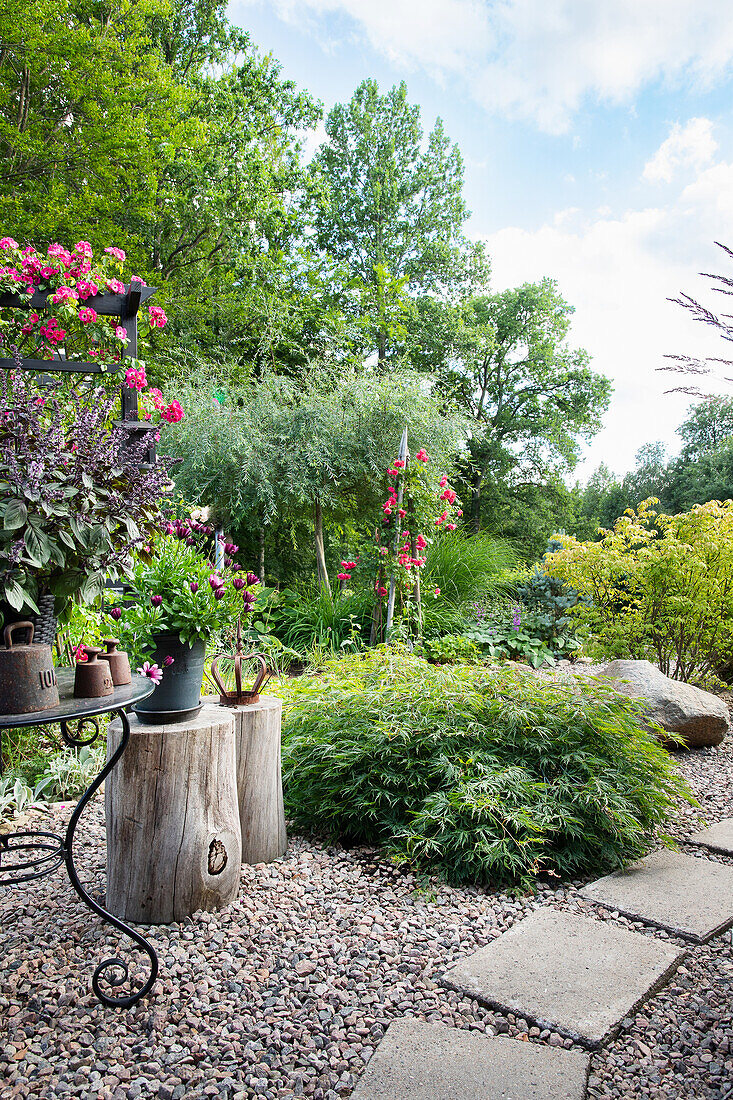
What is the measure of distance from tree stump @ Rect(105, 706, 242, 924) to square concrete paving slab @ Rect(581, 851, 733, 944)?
1245 millimetres

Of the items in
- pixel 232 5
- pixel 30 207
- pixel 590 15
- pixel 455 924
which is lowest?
pixel 455 924

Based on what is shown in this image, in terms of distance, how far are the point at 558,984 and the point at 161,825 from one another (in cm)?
114

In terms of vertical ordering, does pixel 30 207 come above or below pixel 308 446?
above

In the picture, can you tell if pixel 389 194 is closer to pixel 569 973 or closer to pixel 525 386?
pixel 525 386

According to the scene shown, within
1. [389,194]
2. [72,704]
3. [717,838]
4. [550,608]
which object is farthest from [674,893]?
[389,194]

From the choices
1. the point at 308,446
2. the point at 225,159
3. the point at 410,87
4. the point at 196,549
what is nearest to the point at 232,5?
the point at 225,159

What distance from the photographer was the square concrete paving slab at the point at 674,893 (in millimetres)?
2041

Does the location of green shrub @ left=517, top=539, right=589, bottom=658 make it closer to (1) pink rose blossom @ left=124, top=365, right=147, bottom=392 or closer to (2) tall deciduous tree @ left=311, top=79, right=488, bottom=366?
(1) pink rose blossom @ left=124, top=365, right=147, bottom=392

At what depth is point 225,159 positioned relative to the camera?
11.3 meters

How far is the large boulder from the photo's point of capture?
3818mm

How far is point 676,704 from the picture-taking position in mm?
3822

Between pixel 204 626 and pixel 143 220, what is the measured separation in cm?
1083

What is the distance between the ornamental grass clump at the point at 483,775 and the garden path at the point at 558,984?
202 mm

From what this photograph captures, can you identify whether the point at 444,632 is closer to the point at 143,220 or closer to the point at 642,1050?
the point at 642,1050
